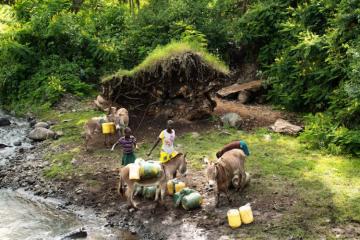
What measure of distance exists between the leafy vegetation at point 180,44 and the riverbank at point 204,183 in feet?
9.30

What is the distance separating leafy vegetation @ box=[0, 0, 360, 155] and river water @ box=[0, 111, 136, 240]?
6889mm

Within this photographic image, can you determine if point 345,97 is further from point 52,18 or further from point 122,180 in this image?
point 52,18

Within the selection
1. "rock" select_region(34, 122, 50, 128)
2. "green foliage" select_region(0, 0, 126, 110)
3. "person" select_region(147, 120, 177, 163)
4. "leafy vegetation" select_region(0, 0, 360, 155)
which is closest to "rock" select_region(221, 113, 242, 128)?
"leafy vegetation" select_region(0, 0, 360, 155)

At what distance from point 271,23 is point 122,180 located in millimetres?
13756

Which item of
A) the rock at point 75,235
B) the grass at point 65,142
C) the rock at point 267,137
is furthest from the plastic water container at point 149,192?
the rock at point 267,137

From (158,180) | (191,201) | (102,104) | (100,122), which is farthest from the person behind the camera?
(102,104)

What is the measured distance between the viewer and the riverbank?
1113cm

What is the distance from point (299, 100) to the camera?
66.8 feet

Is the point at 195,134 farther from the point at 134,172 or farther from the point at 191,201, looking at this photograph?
the point at 134,172

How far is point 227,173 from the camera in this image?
12.2 m

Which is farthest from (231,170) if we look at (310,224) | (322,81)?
(322,81)

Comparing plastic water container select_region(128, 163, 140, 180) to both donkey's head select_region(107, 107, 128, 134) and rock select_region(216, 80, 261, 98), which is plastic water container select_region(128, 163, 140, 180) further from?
rock select_region(216, 80, 261, 98)

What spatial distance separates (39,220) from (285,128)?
9124 millimetres

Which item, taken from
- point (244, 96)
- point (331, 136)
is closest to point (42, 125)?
point (244, 96)
